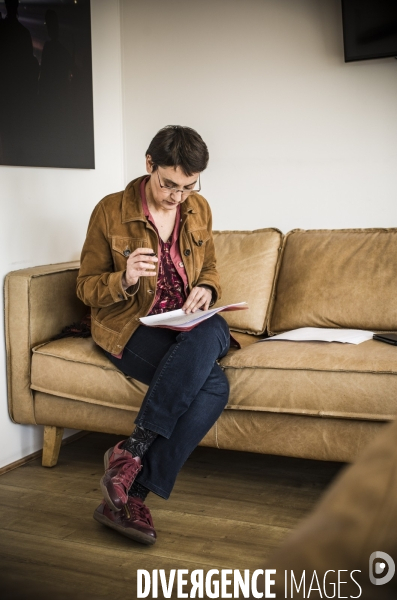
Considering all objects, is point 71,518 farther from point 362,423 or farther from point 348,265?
point 348,265

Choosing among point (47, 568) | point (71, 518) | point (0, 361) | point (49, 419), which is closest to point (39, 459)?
point (49, 419)

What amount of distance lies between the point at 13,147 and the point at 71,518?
1.33 meters

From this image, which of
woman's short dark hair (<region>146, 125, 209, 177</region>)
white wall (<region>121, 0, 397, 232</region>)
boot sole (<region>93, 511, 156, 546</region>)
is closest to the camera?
boot sole (<region>93, 511, 156, 546</region>)

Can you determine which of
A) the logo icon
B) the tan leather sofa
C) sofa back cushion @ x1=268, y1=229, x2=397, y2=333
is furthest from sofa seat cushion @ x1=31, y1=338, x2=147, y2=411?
the logo icon

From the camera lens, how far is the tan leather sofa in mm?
1920

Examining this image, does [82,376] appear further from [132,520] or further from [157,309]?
[132,520]

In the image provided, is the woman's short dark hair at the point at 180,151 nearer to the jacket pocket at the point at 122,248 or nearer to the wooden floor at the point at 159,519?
the jacket pocket at the point at 122,248

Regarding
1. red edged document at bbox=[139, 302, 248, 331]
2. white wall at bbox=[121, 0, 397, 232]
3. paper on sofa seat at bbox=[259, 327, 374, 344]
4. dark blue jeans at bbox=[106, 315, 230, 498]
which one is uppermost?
white wall at bbox=[121, 0, 397, 232]

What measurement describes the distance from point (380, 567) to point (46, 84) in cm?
253

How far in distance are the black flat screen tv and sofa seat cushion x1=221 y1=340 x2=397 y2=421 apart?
4.09ft

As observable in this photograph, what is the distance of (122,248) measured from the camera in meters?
2.16

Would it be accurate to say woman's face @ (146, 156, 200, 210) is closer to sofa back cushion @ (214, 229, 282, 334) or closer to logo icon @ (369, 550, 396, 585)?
sofa back cushion @ (214, 229, 282, 334)

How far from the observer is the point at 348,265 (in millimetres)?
2393

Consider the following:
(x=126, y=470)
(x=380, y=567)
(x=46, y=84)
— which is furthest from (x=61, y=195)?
(x=380, y=567)
